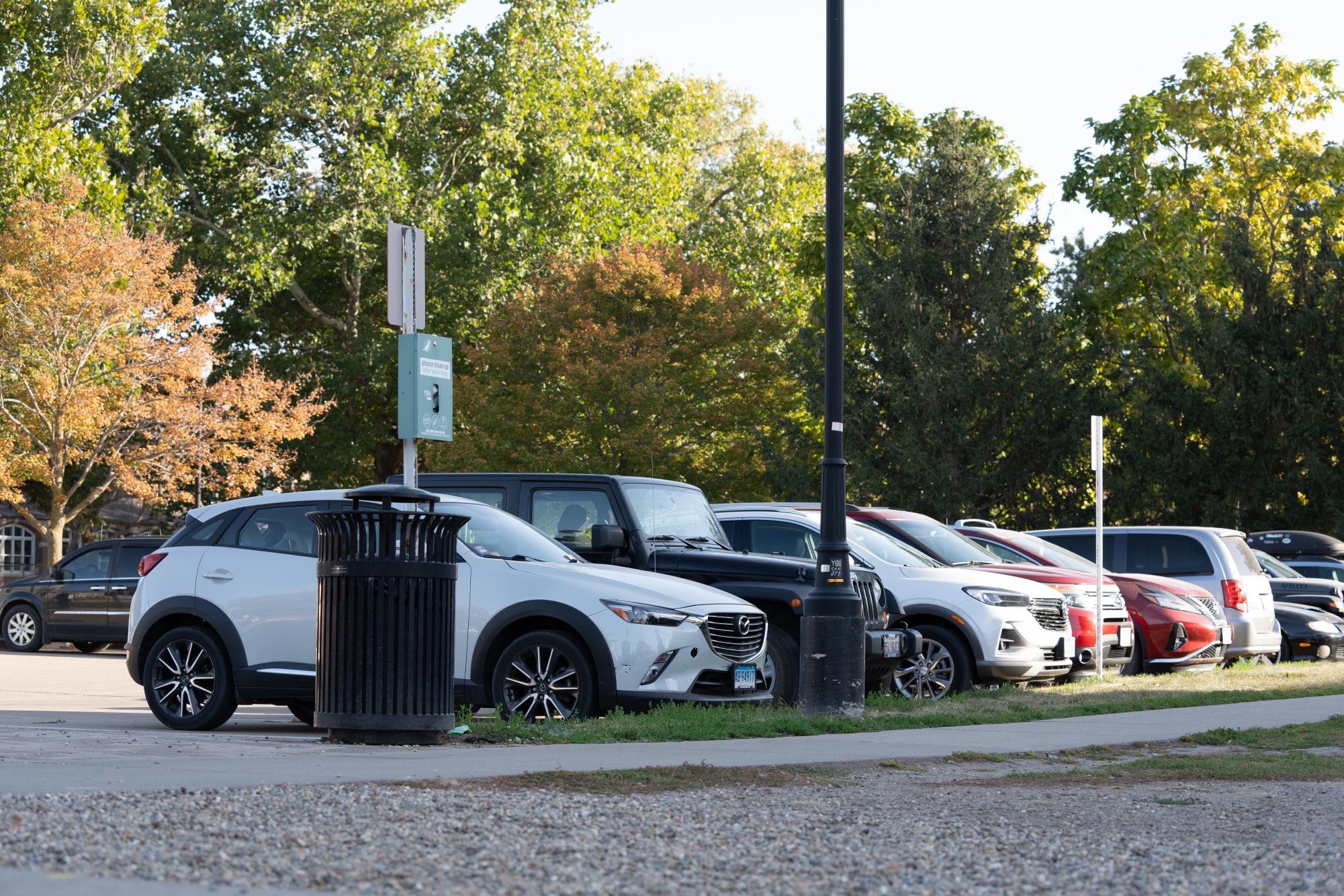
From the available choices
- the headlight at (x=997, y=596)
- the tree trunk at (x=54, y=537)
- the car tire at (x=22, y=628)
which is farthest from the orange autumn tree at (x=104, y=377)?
the headlight at (x=997, y=596)

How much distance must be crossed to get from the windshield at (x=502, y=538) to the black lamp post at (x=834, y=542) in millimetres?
1854

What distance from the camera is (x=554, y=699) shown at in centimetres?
1132

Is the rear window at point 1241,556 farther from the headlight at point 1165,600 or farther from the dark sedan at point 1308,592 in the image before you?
the dark sedan at point 1308,592

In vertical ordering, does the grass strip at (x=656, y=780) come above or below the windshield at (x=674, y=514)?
below

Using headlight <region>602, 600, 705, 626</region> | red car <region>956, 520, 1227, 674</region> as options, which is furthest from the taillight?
red car <region>956, 520, 1227, 674</region>

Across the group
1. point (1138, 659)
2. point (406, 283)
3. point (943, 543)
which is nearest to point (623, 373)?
point (1138, 659)

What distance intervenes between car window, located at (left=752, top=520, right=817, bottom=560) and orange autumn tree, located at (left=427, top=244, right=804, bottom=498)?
18.3 meters

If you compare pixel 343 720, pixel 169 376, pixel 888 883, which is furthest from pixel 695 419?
pixel 888 883

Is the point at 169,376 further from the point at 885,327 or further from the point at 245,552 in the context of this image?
the point at 245,552

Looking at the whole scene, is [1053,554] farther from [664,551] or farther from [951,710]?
[664,551]

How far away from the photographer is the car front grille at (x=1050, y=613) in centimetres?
1553

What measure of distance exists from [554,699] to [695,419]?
2473cm

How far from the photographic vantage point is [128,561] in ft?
81.7

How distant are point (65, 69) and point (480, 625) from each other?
3129 centimetres
